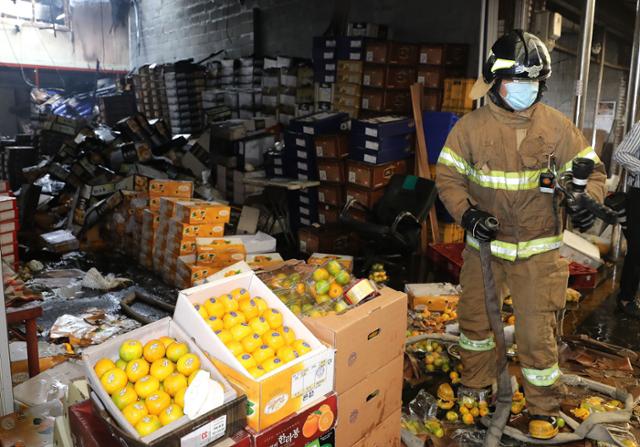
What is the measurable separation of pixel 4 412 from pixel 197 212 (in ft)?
8.53

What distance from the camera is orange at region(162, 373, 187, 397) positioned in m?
1.74

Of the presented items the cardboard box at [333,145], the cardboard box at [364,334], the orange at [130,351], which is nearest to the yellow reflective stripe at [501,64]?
the cardboard box at [364,334]

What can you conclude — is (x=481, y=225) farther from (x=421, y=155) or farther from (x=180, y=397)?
(x=421, y=155)

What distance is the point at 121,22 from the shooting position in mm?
16031

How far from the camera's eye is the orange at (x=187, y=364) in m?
1.80

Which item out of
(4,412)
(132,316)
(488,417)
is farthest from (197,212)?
(488,417)

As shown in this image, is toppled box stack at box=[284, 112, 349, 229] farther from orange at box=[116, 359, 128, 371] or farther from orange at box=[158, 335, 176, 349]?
orange at box=[116, 359, 128, 371]

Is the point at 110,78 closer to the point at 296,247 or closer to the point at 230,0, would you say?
the point at 230,0

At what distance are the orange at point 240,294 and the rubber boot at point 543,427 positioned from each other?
1552 mm

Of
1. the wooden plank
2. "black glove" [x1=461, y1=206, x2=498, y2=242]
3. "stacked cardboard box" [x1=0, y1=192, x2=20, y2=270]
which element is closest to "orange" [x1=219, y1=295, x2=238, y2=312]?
A: "black glove" [x1=461, y1=206, x2=498, y2=242]

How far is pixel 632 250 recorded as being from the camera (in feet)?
13.5

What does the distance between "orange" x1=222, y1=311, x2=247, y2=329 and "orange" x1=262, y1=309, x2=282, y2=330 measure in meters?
0.09

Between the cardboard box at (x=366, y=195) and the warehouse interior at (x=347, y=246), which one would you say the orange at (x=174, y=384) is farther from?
the cardboard box at (x=366, y=195)

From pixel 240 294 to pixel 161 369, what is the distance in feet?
1.55
